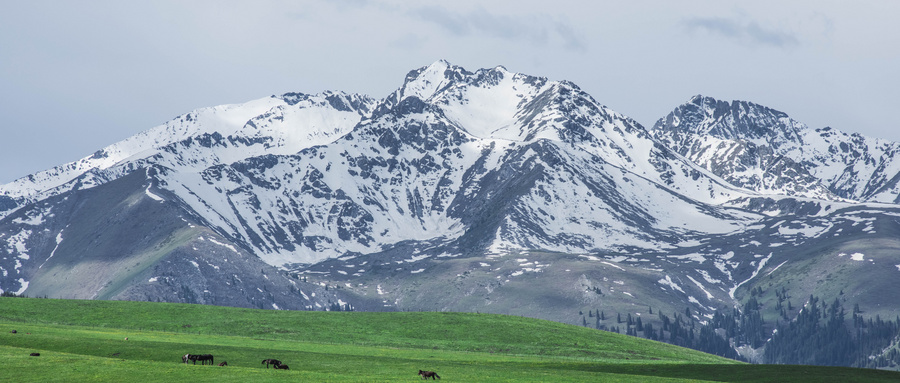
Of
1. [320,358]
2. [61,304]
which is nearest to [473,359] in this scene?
[320,358]

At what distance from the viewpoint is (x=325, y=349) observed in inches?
5546

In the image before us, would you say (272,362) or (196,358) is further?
(196,358)

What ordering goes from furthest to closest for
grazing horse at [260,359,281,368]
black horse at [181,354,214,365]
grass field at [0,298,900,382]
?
black horse at [181,354,214,365], grazing horse at [260,359,281,368], grass field at [0,298,900,382]

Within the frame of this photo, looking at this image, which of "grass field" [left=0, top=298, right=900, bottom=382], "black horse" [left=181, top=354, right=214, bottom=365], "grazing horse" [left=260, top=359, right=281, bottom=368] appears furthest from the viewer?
"black horse" [left=181, top=354, right=214, bottom=365]

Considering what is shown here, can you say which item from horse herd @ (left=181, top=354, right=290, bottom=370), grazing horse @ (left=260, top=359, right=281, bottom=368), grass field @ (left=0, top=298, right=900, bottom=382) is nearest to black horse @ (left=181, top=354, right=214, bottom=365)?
horse herd @ (left=181, top=354, right=290, bottom=370)

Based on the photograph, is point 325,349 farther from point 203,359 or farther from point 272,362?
point 203,359

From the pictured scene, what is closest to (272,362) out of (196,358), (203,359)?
(203,359)

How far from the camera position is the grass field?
93.9 m

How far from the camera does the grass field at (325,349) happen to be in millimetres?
93938

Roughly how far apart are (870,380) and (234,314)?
107371mm

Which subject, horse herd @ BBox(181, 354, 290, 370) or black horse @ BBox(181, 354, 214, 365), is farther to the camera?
black horse @ BBox(181, 354, 214, 365)

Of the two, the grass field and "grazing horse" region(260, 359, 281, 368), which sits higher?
the grass field

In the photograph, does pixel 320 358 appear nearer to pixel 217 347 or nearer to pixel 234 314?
pixel 217 347

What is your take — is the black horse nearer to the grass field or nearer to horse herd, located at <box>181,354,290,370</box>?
horse herd, located at <box>181,354,290,370</box>
